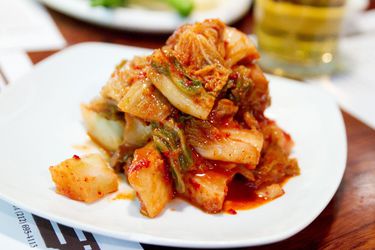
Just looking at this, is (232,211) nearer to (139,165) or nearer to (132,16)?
(139,165)

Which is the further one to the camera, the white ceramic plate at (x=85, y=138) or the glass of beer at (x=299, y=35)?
the glass of beer at (x=299, y=35)

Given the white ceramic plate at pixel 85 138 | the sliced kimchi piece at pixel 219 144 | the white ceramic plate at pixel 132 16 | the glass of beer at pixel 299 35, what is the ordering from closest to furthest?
the white ceramic plate at pixel 85 138
the sliced kimchi piece at pixel 219 144
the glass of beer at pixel 299 35
the white ceramic plate at pixel 132 16

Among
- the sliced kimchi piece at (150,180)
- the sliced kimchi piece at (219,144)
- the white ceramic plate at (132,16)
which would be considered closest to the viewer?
the sliced kimchi piece at (150,180)

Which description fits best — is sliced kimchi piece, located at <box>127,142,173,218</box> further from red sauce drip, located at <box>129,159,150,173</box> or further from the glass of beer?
the glass of beer

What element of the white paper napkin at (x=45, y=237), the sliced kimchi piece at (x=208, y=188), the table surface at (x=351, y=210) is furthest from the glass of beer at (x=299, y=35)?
the white paper napkin at (x=45, y=237)

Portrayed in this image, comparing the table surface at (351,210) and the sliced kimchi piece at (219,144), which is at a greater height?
the sliced kimchi piece at (219,144)

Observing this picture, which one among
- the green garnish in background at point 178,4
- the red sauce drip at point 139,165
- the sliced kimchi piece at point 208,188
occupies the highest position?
the red sauce drip at point 139,165

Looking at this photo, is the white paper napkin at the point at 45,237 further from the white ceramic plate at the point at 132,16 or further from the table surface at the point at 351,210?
the white ceramic plate at the point at 132,16

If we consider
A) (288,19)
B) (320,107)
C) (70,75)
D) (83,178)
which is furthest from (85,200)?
(288,19)

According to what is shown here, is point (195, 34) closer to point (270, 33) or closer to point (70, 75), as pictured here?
point (70, 75)
